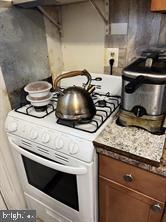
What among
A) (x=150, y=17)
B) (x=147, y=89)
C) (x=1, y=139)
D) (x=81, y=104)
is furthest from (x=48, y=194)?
(x=150, y=17)

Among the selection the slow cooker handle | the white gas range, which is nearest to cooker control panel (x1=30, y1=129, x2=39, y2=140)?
the white gas range

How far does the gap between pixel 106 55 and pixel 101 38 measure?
0.11 metres

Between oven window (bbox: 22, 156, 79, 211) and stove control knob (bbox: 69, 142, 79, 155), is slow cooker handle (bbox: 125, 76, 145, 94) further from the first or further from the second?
oven window (bbox: 22, 156, 79, 211)

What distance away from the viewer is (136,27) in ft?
3.32

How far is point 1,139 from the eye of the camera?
3.47 feet

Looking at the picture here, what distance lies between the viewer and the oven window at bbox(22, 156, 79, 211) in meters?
0.88

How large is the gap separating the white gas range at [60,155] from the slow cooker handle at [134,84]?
0.26m

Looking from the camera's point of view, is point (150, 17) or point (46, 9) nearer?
point (150, 17)

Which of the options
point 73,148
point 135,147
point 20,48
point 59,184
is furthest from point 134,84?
point 20,48

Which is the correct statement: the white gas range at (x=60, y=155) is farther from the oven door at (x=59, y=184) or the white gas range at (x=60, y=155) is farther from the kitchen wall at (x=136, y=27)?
the kitchen wall at (x=136, y=27)

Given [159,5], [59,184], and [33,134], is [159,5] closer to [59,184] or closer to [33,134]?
[33,134]

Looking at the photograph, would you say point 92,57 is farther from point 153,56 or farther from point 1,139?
point 1,139

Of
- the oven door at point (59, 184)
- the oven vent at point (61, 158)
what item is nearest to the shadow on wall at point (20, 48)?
the oven door at point (59, 184)

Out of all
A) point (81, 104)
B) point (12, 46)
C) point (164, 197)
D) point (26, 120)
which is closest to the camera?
point (164, 197)
